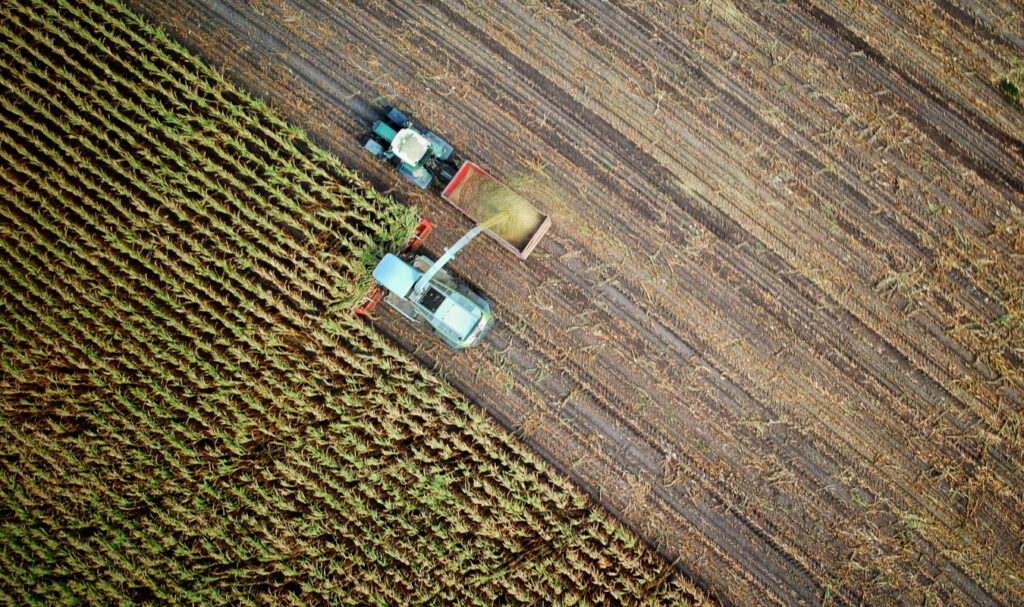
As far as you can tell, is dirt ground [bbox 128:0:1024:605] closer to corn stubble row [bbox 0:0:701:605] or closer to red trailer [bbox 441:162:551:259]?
red trailer [bbox 441:162:551:259]

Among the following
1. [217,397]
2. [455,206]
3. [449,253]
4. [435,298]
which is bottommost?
[217,397]

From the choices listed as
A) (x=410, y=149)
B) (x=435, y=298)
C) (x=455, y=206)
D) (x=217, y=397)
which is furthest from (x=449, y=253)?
(x=217, y=397)

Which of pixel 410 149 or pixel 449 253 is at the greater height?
pixel 410 149

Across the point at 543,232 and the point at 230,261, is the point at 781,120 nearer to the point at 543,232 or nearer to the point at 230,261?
the point at 543,232

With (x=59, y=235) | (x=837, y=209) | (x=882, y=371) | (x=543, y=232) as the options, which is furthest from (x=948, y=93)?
(x=59, y=235)

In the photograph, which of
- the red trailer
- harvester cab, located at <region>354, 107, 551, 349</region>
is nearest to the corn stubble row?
harvester cab, located at <region>354, 107, 551, 349</region>

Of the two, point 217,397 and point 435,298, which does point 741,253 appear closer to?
point 435,298

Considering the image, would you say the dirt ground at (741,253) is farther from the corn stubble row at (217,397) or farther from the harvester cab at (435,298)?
the corn stubble row at (217,397)
